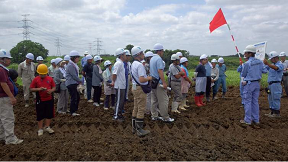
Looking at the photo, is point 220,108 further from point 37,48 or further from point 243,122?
point 37,48

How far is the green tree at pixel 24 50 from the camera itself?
37322 mm

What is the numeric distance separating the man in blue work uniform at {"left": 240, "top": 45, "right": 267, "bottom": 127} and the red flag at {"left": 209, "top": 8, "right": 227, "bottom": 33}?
5.66 feet

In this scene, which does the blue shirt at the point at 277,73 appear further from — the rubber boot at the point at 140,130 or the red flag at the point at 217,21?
the rubber boot at the point at 140,130

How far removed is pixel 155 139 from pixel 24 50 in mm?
41043

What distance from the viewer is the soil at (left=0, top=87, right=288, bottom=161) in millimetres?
3814

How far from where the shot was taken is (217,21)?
7363mm

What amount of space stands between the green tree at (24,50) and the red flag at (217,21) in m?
36.3

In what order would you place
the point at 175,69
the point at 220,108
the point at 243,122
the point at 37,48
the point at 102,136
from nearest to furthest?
the point at 102,136
the point at 243,122
the point at 175,69
the point at 220,108
the point at 37,48

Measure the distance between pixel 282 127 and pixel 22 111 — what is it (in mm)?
8261

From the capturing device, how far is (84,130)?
219 inches

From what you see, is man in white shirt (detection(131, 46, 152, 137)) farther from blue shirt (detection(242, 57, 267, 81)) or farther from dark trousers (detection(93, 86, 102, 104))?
dark trousers (detection(93, 86, 102, 104))

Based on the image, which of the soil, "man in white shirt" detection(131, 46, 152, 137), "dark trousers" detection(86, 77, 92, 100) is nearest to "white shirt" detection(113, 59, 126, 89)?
"man in white shirt" detection(131, 46, 152, 137)

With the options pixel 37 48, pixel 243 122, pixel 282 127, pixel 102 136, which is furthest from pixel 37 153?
pixel 37 48

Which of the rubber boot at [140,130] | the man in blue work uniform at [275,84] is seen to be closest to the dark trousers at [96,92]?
the rubber boot at [140,130]
